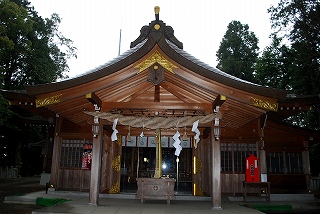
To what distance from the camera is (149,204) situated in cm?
830

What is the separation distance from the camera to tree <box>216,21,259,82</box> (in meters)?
29.3

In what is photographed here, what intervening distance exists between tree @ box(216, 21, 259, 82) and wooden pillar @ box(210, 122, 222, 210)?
2275cm

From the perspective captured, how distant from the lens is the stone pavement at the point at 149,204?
6.79 meters

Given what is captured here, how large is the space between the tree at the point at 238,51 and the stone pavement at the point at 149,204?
64.2ft

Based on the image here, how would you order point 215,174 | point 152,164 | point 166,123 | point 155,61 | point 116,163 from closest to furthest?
point 155,61 < point 215,174 < point 166,123 < point 116,163 < point 152,164

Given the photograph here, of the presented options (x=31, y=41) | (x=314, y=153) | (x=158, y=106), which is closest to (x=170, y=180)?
(x=158, y=106)

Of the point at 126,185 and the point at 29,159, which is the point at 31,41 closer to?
the point at 29,159

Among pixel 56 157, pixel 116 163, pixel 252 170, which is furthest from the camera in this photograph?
pixel 56 157

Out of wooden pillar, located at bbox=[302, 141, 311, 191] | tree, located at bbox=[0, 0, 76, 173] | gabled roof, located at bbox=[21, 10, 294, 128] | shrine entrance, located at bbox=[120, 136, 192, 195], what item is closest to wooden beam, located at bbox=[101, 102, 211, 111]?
gabled roof, located at bbox=[21, 10, 294, 128]

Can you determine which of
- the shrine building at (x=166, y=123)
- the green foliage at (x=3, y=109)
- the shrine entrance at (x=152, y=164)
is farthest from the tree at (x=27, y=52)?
the shrine entrance at (x=152, y=164)

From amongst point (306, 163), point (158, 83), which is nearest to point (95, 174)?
point (158, 83)

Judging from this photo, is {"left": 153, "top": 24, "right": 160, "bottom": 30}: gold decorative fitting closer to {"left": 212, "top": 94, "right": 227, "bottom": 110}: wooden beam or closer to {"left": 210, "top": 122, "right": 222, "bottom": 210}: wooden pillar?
{"left": 212, "top": 94, "right": 227, "bottom": 110}: wooden beam

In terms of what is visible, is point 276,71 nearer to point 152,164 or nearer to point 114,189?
point 152,164

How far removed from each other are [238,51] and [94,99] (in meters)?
27.7
